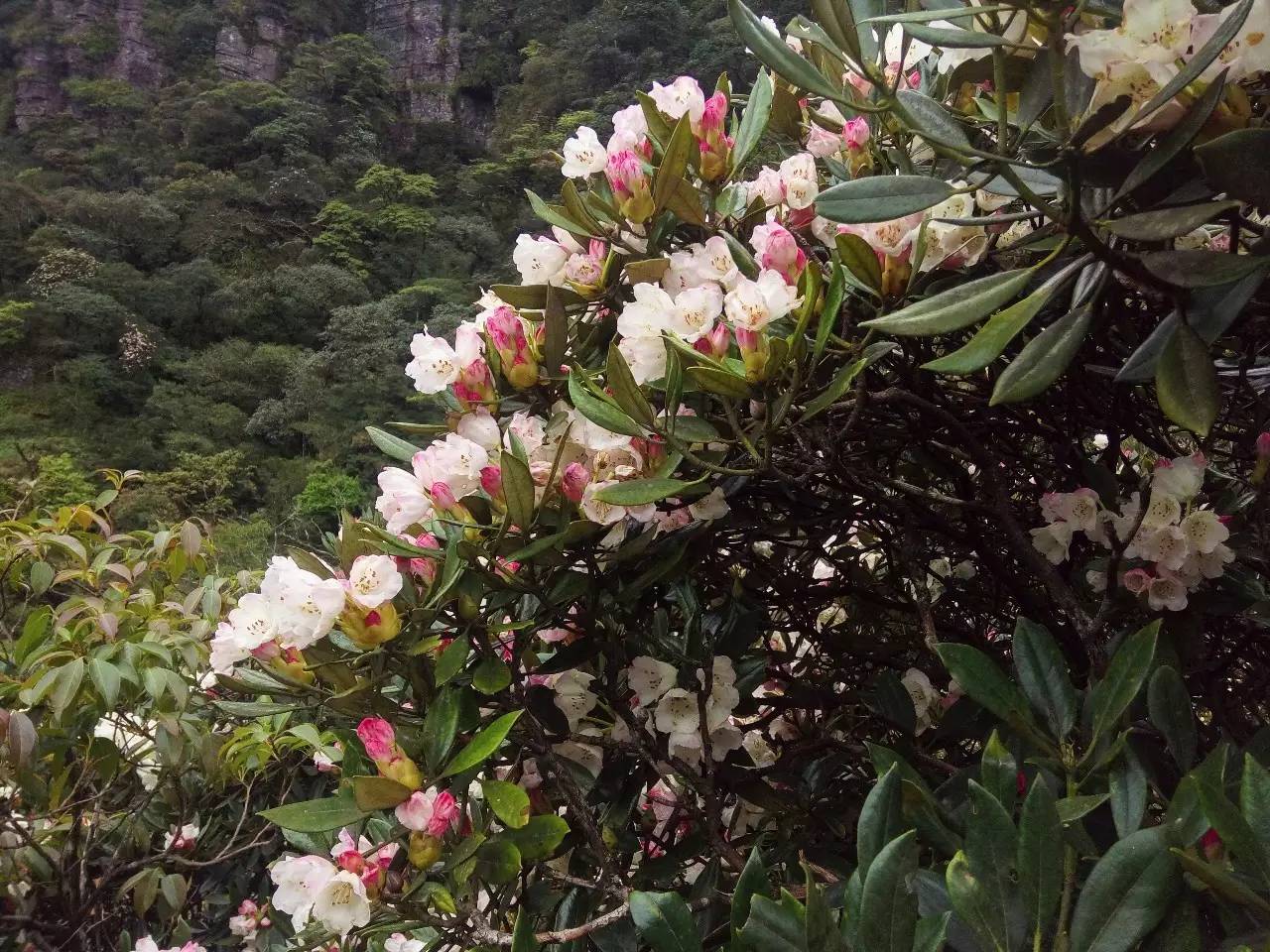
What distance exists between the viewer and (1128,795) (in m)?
0.35

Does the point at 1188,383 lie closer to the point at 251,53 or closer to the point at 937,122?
the point at 937,122

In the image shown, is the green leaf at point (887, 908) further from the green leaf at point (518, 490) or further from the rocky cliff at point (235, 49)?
the rocky cliff at point (235, 49)

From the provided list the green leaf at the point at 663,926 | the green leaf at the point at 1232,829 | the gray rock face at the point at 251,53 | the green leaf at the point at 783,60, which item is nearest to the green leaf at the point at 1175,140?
the green leaf at the point at 783,60

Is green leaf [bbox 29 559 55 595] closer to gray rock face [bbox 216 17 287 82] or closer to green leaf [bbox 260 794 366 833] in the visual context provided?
green leaf [bbox 260 794 366 833]

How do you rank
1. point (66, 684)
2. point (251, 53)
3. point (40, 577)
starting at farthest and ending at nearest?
point (251, 53) < point (40, 577) < point (66, 684)

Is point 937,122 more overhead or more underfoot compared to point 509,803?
more overhead

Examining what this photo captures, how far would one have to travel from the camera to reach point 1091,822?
0.39m

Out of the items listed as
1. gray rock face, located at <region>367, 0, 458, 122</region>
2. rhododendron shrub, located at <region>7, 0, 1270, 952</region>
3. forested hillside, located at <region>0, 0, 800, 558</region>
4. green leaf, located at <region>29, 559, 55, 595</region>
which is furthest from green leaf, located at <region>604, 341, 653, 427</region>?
gray rock face, located at <region>367, 0, 458, 122</region>

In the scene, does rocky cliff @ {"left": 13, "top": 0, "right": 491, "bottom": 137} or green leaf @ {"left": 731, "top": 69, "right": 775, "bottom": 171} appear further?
rocky cliff @ {"left": 13, "top": 0, "right": 491, "bottom": 137}

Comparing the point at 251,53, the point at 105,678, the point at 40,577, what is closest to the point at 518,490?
the point at 105,678

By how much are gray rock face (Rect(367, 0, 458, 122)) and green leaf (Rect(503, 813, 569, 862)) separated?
61.9 feet

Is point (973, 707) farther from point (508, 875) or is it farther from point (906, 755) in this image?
point (508, 875)

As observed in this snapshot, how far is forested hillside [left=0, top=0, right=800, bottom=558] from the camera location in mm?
10828

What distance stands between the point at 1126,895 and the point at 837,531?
0.39m
